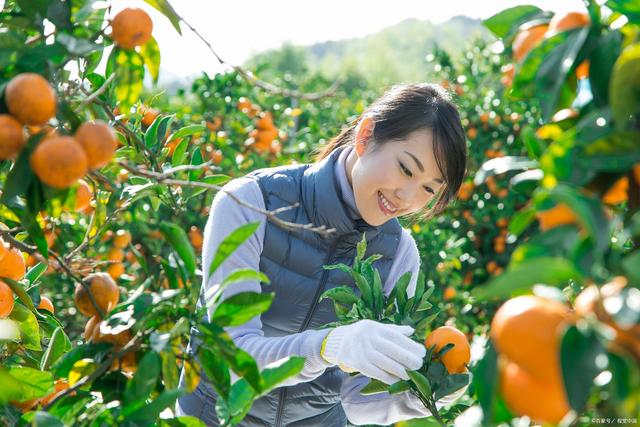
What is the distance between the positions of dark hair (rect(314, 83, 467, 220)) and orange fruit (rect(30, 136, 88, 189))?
924mm

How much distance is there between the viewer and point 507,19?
2.63ft

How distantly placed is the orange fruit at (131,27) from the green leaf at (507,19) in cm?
37

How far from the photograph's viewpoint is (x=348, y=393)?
1615mm

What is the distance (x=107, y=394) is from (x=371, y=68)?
89.1 ft

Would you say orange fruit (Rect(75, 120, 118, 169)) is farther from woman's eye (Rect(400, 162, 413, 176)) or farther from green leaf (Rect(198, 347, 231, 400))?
woman's eye (Rect(400, 162, 413, 176))

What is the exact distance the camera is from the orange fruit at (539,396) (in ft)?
1.76

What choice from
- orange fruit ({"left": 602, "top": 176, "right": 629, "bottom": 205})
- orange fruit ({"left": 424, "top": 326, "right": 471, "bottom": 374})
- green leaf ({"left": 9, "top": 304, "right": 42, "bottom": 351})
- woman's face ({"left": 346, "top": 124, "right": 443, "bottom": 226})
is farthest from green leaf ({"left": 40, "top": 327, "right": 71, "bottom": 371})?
orange fruit ({"left": 602, "top": 176, "right": 629, "bottom": 205})

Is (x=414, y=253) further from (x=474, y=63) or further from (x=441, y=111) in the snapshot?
(x=474, y=63)

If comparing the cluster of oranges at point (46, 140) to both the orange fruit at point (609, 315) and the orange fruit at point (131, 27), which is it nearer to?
the orange fruit at point (131, 27)

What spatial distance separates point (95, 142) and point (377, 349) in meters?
0.63

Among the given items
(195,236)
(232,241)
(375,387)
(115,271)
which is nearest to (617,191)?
(232,241)

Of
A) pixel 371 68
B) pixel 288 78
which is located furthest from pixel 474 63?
pixel 371 68

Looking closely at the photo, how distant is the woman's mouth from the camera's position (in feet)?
5.00

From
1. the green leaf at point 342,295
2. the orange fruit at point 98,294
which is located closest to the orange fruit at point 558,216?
the orange fruit at point 98,294
